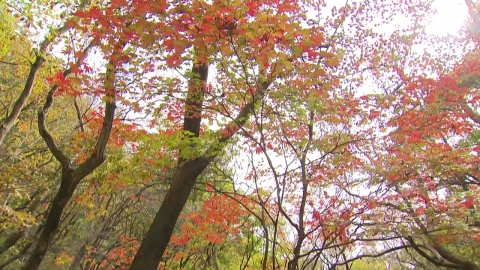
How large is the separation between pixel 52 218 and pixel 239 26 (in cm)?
401

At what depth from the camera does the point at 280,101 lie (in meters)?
4.23

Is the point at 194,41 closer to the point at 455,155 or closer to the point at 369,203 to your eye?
the point at 369,203

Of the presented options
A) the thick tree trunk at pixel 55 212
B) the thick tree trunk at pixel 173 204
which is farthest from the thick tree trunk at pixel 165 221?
the thick tree trunk at pixel 55 212

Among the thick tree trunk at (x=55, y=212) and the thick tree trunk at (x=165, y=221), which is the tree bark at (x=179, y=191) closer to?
the thick tree trunk at (x=165, y=221)

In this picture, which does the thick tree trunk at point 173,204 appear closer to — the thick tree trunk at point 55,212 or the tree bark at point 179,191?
the tree bark at point 179,191

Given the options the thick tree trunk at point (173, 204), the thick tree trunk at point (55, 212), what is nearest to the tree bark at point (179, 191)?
the thick tree trunk at point (173, 204)

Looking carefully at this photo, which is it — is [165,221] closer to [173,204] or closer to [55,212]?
[173,204]

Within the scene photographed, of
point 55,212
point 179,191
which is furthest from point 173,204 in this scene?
point 55,212

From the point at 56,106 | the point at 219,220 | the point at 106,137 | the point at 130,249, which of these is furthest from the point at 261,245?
the point at 106,137

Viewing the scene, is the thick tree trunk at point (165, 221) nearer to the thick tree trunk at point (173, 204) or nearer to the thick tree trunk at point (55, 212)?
the thick tree trunk at point (173, 204)

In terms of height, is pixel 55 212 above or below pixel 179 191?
below

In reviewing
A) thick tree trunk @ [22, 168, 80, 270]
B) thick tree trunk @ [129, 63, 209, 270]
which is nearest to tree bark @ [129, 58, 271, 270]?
thick tree trunk @ [129, 63, 209, 270]

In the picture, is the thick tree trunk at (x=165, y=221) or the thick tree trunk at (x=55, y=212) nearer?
the thick tree trunk at (x=55, y=212)

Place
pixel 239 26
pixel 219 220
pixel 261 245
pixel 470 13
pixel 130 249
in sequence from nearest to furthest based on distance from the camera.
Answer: pixel 239 26
pixel 470 13
pixel 219 220
pixel 261 245
pixel 130 249
